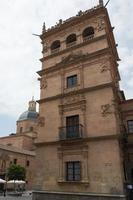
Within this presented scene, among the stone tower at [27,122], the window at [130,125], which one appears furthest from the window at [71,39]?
the stone tower at [27,122]

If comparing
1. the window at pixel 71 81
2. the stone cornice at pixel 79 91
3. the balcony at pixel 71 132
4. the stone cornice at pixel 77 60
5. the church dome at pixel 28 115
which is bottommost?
the balcony at pixel 71 132

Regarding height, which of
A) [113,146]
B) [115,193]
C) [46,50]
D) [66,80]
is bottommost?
[115,193]

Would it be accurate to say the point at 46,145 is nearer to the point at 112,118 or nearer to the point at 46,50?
the point at 112,118

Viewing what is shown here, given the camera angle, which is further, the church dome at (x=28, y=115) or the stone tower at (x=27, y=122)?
the church dome at (x=28, y=115)

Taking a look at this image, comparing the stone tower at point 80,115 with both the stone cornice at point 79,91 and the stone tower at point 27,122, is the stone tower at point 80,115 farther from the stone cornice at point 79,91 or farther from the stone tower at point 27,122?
the stone tower at point 27,122

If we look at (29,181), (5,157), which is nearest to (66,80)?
(5,157)

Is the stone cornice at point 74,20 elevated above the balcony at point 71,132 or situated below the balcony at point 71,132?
above

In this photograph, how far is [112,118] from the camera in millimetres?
15016

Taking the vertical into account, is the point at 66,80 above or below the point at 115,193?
above

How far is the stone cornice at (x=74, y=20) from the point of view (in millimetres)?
18733

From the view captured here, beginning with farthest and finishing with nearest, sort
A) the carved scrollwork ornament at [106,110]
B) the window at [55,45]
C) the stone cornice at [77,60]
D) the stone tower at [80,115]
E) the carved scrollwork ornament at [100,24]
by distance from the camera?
the window at [55,45]
the carved scrollwork ornament at [100,24]
the stone cornice at [77,60]
the carved scrollwork ornament at [106,110]
the stone tower at [80,115]

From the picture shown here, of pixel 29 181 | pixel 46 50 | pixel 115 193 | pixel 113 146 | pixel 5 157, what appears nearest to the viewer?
pixel 115 193

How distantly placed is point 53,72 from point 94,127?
6564 mm

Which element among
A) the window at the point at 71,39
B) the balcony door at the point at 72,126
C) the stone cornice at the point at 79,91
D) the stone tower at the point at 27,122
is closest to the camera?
the stone cornice at the point at 79,91
